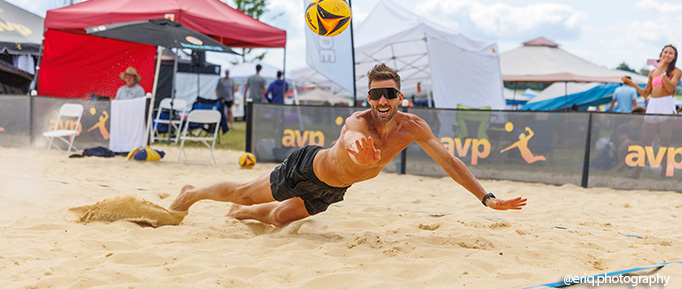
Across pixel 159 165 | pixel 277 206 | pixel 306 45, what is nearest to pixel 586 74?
pixel 306 45

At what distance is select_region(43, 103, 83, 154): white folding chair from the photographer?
8470mm

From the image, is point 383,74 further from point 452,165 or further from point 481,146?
point 481,146

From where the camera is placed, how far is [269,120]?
867cm

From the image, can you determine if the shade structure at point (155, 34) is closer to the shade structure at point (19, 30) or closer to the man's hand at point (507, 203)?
the shade structure at point (19, 30)

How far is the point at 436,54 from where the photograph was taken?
11.4 meters

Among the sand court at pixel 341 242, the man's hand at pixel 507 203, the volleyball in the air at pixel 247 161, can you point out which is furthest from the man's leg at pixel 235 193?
the volleyball in the air at pixel 247 161

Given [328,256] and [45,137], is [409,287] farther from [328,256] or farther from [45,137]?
[45,137]

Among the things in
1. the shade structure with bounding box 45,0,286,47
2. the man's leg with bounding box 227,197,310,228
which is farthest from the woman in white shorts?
the shade structure with bounding box 45,0,286,47

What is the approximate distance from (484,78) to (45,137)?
362 inches

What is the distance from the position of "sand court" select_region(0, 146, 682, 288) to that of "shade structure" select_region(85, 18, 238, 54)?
283cm

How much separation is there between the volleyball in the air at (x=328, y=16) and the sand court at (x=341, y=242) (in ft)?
6.20

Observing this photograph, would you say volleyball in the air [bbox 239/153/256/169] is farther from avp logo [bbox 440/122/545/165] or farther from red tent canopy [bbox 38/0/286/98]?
red tent canopy [bbox 38/0/286/98]

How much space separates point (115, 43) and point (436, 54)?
619 centimetres

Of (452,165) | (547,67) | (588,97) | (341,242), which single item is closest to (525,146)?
(452,165)
